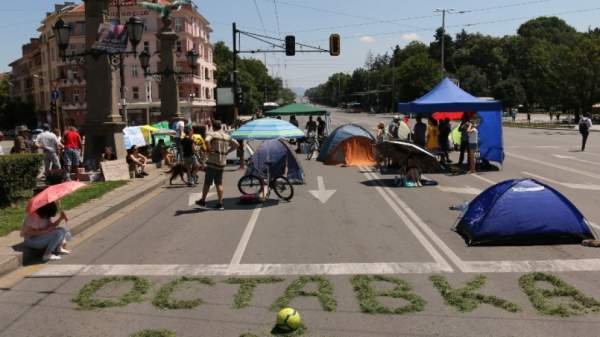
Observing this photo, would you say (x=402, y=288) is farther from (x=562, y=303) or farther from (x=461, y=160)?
(x=461, y=160)

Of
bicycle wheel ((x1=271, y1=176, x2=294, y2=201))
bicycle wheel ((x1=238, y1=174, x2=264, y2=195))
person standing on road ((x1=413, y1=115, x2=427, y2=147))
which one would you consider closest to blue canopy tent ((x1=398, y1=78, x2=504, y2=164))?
person standing on road ((x1=413, y1=115, x2=427, y2=147))

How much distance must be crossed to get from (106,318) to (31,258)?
300 centimetres

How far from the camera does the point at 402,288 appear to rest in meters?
6.69

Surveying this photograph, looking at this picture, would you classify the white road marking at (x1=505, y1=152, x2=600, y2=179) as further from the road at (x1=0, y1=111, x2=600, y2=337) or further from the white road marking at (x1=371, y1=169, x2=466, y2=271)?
the white road marking at (x1=371, y1=169, x2=466, y2=271)

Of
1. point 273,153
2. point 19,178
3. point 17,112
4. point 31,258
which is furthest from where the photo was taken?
point 17,112

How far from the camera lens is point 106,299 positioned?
648 cm

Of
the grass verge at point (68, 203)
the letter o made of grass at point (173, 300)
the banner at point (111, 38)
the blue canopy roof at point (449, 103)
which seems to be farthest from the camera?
the blue canopy roof at point (449, 103)

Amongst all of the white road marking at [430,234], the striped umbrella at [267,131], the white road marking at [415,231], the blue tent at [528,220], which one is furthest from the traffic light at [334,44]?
the blue tent at [528,220]

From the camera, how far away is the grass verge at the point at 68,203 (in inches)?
393

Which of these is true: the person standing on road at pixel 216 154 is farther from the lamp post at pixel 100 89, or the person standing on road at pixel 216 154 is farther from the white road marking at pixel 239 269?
the lamp post at pixel 100 89

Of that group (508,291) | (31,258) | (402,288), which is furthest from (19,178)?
(508,291)

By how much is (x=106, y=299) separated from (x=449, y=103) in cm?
1523

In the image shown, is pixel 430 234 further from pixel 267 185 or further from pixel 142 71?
pixel 142 71

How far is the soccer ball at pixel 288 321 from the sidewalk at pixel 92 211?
4136 millimetres
